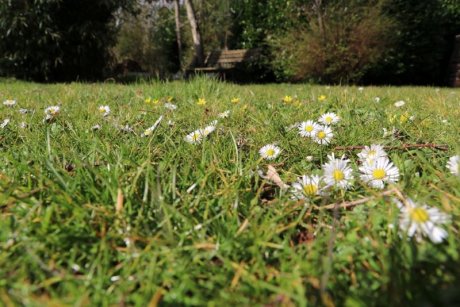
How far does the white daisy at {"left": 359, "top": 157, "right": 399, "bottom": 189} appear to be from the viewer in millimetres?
1043

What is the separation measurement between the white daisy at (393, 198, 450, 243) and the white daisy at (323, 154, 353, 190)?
0.91 ft

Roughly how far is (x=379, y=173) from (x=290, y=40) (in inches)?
389

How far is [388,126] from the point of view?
1.72 metres

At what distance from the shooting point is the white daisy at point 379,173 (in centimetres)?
104

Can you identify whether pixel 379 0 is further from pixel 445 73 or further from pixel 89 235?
pixel 89 235

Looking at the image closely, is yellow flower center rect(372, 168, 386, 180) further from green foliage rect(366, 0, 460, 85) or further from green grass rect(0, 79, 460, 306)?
green foliage rect(366, 0, 460, 85)

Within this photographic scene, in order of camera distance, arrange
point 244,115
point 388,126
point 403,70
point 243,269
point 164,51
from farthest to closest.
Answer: point 164,51, point 403,70, point 244,115, point 388,126, point 243,269

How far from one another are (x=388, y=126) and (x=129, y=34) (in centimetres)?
2066

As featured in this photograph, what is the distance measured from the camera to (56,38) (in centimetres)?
816

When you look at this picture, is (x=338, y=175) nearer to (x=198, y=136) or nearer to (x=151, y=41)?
(x=198, y=136)

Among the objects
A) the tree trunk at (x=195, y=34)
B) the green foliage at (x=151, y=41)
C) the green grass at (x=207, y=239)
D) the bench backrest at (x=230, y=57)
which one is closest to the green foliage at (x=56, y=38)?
the tree trunk at (x=195, y=34)

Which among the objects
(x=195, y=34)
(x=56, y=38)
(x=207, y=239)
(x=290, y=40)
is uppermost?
(x=195, y=34)

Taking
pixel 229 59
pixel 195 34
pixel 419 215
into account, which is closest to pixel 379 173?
pixel 419 215

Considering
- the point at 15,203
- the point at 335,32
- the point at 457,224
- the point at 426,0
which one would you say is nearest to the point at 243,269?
the point at 457,224
